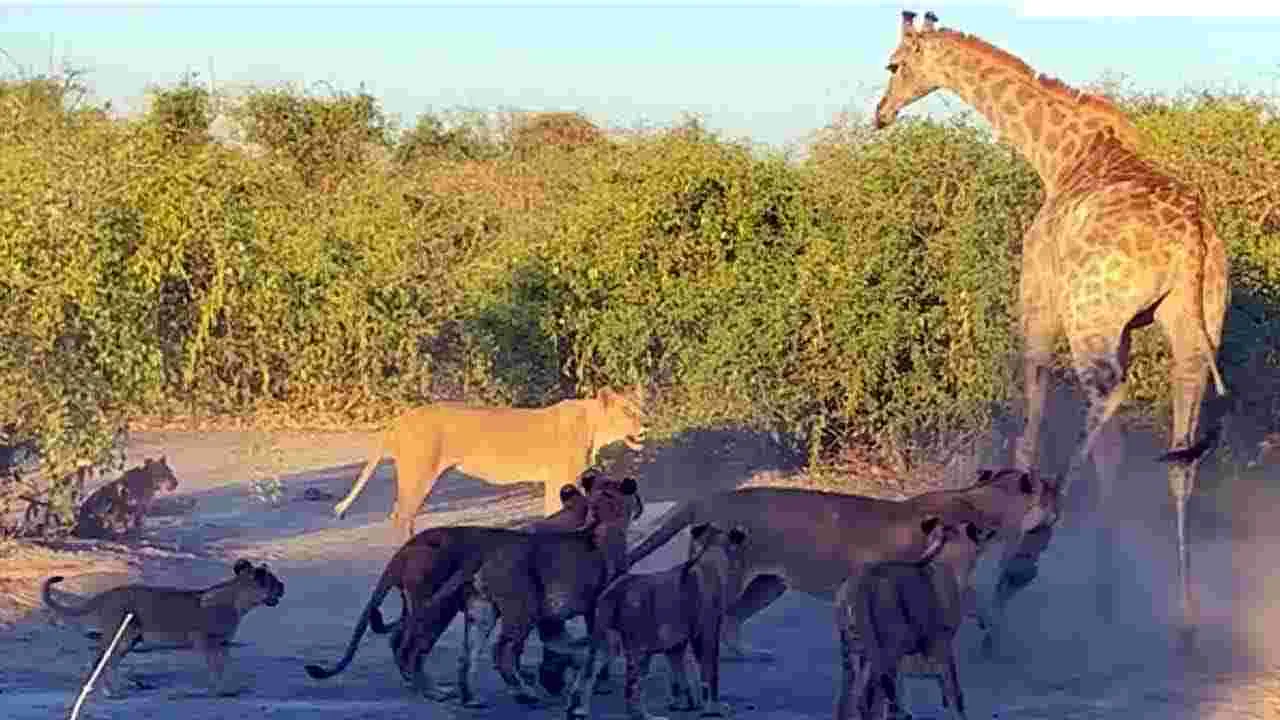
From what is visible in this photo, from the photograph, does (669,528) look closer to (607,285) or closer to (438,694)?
(438,694)

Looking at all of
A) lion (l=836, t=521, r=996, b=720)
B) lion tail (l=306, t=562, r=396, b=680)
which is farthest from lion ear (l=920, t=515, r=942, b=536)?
lion tail (l=306, t=562, r=396, b=680)

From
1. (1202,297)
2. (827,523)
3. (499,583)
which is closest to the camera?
(499,583)

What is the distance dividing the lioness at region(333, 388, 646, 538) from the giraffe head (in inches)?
104

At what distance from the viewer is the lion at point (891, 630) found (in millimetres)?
9672

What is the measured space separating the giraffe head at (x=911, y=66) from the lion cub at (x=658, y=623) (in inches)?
216

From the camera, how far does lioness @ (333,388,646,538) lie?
15727 millimetres

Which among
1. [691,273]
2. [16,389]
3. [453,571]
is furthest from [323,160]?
[453,571]

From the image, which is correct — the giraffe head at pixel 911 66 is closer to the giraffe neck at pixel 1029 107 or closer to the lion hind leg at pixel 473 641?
the giraffe neck at pixel 1029 107

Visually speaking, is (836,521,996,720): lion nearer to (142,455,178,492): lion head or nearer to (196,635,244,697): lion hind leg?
(196,635,244,697): lion hind leg

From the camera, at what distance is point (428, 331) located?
21.3 meters

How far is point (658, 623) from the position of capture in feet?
32.9

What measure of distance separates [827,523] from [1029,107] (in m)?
4.47

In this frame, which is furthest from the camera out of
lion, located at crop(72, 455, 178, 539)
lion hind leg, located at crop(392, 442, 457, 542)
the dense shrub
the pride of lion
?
lion hind leg, located at crop(392, 442, 457, 542)

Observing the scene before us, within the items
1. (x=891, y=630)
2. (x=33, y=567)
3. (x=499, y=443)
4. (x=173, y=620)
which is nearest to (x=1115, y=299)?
(x=891, y=630)
